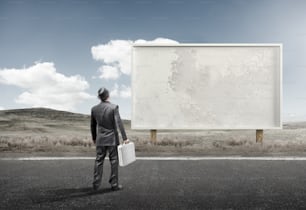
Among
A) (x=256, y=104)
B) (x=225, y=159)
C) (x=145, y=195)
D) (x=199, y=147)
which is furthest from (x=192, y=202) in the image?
(x=256, y=104)

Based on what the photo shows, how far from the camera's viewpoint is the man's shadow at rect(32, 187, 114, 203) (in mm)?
5059

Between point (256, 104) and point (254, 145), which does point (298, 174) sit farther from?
point (256, 104)

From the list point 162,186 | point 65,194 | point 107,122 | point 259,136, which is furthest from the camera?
point 259,136

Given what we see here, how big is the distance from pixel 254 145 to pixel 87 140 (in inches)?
242

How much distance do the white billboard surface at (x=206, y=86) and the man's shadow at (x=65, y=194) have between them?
22.1 ft

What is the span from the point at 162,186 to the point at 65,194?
1.74 metres

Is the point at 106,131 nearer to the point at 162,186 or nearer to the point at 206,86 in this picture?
the point at 162,186

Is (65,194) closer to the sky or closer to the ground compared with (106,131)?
closer to the ground

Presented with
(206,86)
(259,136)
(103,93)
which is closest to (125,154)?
(103,93)

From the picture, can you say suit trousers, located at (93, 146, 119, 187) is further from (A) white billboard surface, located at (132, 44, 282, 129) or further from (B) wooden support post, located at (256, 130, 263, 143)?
(B) wooden support post, located at (256, 130, 263, 143)

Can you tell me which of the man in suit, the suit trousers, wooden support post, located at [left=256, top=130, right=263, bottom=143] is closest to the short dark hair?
the man in suit

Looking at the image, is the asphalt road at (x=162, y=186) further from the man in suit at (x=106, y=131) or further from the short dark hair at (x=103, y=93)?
the short dark hair at (x=103, y=93)

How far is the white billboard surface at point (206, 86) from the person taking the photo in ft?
40.5

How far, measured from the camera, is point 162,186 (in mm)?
5961
